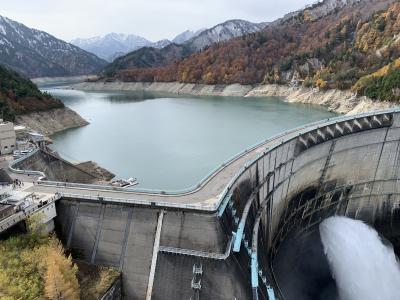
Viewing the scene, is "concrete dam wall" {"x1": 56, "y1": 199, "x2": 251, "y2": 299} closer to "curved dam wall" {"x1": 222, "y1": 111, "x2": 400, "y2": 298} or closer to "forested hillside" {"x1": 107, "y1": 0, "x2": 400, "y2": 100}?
"curved dam wall" {"x1": 222, "y1": 111, "x2": 400, "y2": 298}

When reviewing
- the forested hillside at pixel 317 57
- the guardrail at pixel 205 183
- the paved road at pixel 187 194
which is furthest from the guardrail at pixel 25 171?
the forested hillside at pixel 317 57

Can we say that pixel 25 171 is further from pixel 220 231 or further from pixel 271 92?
pixel 271 92

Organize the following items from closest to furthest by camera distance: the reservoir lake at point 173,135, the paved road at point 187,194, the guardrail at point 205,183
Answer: the guardrail at point 205,183 < the paved road at point 187,194 < the reservoir lake at point 173,135

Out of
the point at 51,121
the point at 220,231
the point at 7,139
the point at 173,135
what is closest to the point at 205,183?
the point at 220,231

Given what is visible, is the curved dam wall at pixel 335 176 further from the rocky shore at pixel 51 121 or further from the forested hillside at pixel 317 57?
the rocky shore at pixel 51 121

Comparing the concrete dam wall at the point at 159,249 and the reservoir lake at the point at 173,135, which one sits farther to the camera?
the reservoir lake at the point at 173,135

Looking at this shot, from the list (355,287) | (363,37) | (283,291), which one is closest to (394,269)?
Result: (355,287)
